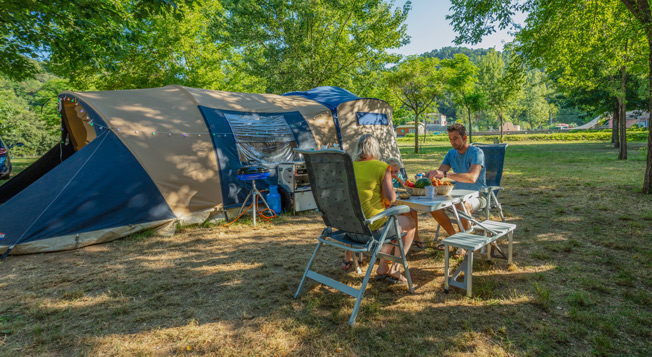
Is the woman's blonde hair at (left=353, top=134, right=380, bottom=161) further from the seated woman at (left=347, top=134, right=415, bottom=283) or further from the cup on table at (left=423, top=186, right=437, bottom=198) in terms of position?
the cup on table at (left=423, top=186, right=437, bottom=198)

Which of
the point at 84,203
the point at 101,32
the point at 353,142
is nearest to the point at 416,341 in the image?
the point at 84,203

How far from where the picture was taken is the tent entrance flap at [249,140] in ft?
19.2

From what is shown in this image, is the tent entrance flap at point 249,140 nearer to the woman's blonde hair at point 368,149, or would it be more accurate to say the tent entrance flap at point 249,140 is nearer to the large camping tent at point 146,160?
the large camping tent at point 146,160

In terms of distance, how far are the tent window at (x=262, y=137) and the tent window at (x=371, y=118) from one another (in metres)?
2.00

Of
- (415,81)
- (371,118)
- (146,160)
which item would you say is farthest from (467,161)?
(415,81)

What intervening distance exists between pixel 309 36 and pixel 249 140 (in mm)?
9055

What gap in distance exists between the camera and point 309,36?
45.2 ft

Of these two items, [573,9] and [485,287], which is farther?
[573,9]

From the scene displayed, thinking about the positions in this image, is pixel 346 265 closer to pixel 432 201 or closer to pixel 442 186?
pixel 432 201

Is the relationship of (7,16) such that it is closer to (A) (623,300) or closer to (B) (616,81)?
(A) (623,300)

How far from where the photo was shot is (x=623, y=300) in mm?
2756

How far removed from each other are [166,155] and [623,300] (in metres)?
5.59

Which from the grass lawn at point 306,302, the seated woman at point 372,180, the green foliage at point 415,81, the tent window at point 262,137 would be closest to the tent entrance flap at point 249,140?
the tent window at point 262,137

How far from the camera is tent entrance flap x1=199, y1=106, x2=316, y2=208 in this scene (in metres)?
5.86
